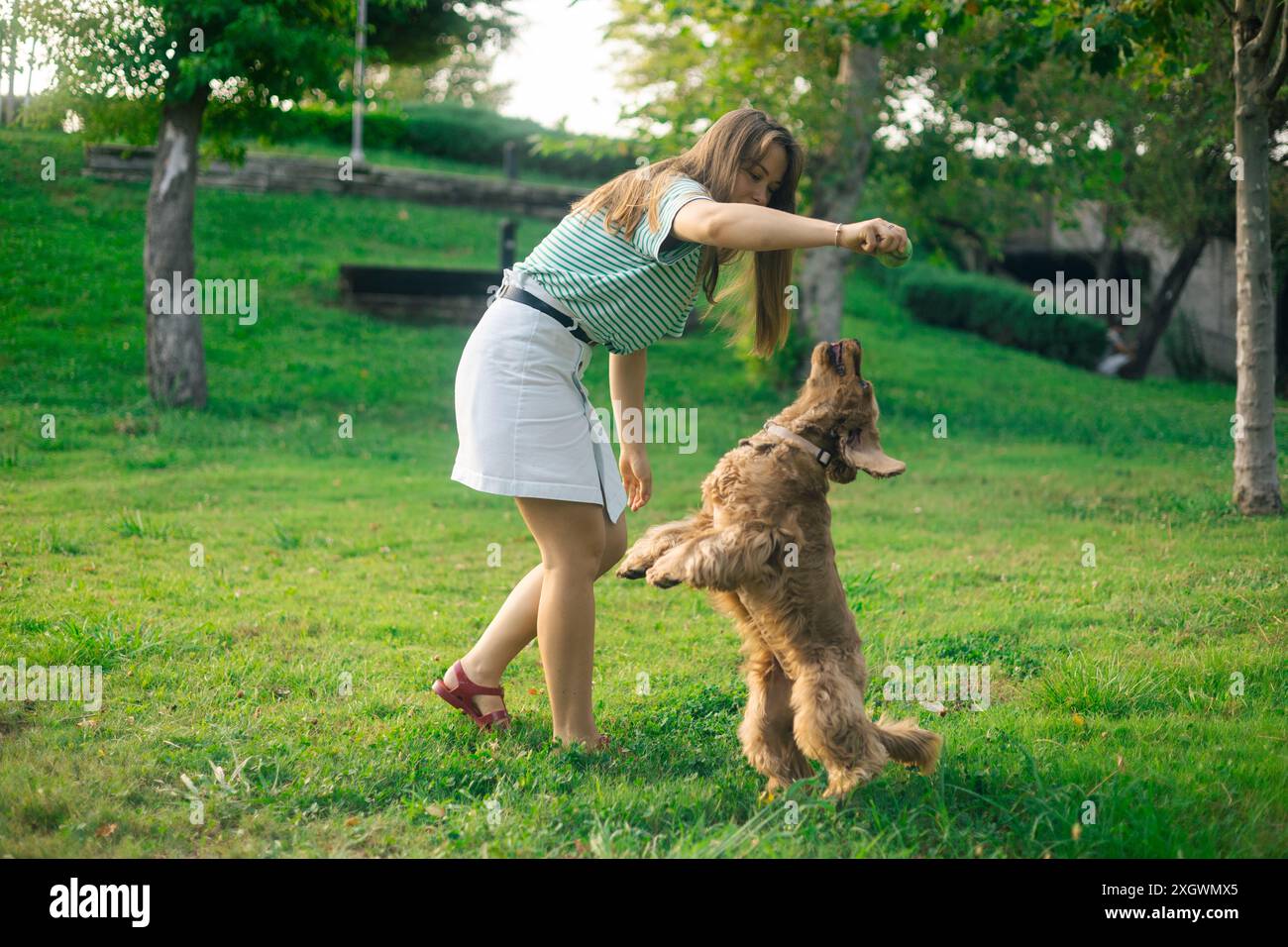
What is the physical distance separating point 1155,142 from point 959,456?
7578 millimetres

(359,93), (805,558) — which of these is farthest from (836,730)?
(359,93)

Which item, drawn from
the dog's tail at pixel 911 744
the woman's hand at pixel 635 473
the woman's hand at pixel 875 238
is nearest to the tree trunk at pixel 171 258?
the woman's hand at pixel 635 473

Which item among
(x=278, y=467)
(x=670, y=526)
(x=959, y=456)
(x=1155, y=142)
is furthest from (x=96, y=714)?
(x=1155, y=142)

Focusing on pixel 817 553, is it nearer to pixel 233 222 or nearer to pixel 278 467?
pixel 278 467

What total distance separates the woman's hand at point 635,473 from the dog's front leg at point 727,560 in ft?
2.29

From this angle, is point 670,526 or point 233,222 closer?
point 670,526

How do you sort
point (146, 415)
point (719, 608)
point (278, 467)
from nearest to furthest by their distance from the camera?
point (719, 608) → point (278, 467) → point (146, 415)

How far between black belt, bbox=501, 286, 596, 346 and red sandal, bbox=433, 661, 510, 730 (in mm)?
1413

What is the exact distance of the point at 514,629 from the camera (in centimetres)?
412

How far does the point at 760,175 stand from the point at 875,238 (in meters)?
0.76

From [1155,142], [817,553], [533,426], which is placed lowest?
[817,553]

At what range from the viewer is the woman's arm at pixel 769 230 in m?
2.89

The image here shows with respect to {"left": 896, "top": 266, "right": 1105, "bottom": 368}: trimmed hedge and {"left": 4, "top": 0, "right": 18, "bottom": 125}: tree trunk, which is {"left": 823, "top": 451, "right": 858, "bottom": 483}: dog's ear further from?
{"left": 896, "top": 266, "right": 1105, "bottom": 368}: trimmed hedge
